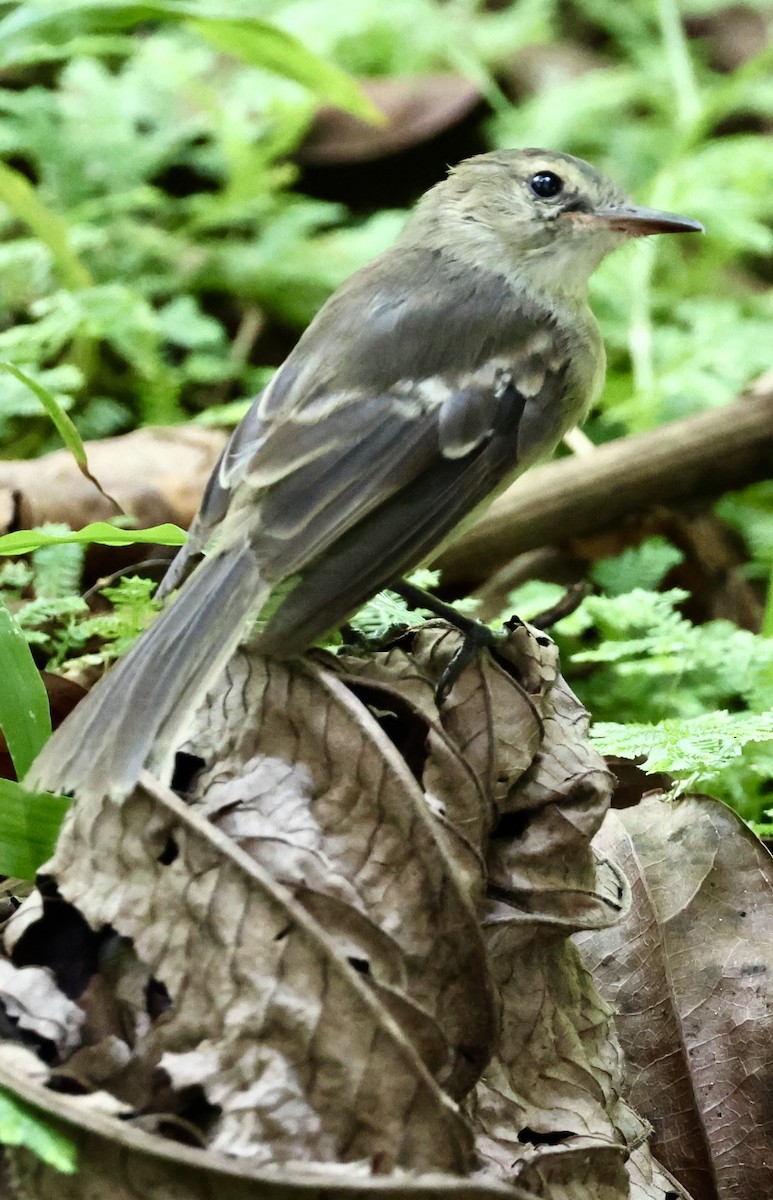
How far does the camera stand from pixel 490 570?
382 cm

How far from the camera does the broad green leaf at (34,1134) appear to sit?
1.50 m

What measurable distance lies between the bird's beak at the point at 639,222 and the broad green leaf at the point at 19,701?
179 centimetres

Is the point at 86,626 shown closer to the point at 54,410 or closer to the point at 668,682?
the point at 54,410

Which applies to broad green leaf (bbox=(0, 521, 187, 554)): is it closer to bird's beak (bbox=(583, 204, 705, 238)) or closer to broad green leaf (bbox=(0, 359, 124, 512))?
broad green leaf (bbox=(0, 359, 124, 512))

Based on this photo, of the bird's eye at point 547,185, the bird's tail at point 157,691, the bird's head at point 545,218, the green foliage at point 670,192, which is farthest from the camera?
the green foliage at point 670,192

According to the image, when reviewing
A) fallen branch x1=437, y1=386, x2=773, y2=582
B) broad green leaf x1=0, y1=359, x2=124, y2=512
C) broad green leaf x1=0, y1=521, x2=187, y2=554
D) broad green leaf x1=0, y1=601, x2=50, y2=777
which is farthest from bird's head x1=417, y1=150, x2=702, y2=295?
broad green leaf x1=0, y1=601, x2=50, y2=777

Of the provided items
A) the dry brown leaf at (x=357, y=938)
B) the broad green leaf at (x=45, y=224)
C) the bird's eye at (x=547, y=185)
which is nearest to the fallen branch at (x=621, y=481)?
the bird's eye at (x=547, y=185)

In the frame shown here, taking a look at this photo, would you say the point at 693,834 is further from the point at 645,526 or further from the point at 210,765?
the point at 645,526

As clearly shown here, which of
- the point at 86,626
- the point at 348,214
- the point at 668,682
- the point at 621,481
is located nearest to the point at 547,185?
the point at 621,481

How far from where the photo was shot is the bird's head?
125 inches

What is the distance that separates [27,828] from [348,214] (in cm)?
437

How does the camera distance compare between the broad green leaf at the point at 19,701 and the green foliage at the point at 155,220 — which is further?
the green foliage at the point at 155,220

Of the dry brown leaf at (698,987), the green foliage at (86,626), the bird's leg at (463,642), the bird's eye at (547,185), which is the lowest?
the dry brown leaf at (698,987)

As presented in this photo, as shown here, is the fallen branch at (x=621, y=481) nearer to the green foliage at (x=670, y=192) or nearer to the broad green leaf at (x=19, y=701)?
the green foliage at (x=670, y=192)
